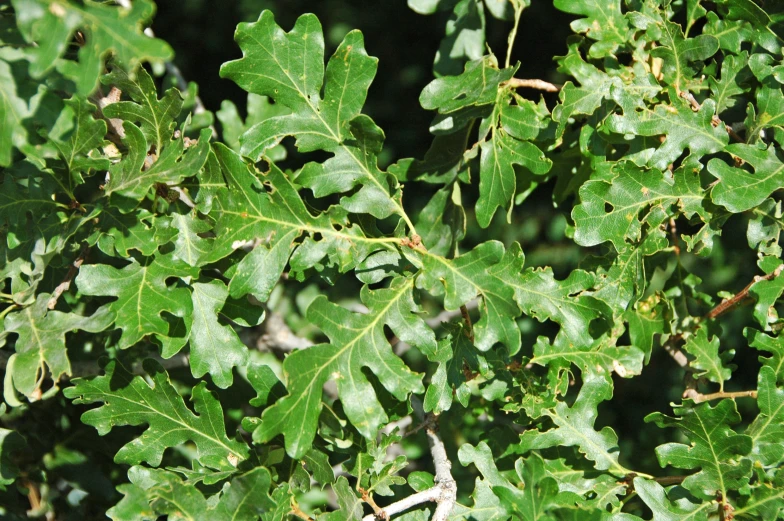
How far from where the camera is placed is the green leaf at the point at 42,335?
4.66ft

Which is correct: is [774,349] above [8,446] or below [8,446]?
above

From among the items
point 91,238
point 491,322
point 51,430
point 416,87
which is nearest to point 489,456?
point 491,322

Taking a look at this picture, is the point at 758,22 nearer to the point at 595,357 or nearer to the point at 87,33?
the point at 595,357

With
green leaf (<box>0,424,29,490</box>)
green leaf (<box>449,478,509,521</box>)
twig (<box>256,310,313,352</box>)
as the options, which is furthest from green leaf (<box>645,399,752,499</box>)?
green leaf (<box>0,424,29,490</box>)

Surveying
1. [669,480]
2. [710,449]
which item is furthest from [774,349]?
[669,480]

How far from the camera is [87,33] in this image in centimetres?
106

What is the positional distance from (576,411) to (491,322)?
0.38 metres

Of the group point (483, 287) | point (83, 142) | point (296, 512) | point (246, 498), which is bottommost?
point (296, 512)

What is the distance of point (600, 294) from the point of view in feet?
5.24

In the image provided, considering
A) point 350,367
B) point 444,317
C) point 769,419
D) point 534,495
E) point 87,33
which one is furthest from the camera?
point 444,317

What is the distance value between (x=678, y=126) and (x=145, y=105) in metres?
1.09

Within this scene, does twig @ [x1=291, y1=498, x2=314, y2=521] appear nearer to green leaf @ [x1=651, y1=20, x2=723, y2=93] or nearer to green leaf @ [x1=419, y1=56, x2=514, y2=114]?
green leaf @ [x1=419, y1=56, x2=514, y2=114]

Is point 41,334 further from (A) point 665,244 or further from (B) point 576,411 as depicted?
(A) point 665,244

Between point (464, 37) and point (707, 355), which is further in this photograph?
point (464, 37)
